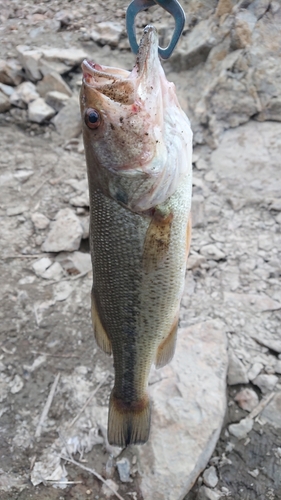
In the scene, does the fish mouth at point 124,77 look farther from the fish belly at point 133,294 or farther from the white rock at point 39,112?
the white rock at point 39,112

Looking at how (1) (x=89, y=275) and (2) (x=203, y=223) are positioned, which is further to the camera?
(2) (x=203, y=223)

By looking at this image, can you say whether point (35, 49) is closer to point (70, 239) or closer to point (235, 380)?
point (70, 239)

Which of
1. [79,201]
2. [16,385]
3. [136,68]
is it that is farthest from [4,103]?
[136,68]

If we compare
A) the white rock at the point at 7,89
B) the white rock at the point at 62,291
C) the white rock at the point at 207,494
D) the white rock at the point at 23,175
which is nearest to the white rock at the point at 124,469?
the white rock at the point at 207,494

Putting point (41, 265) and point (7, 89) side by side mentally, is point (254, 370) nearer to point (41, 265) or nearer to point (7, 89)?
point (41, 265)

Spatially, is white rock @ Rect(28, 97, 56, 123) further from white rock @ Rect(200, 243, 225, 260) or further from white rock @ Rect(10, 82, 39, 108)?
white rock @ Rect(200, 243, 225, 260)

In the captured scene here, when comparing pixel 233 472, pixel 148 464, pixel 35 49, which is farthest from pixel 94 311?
pixel 35 49
